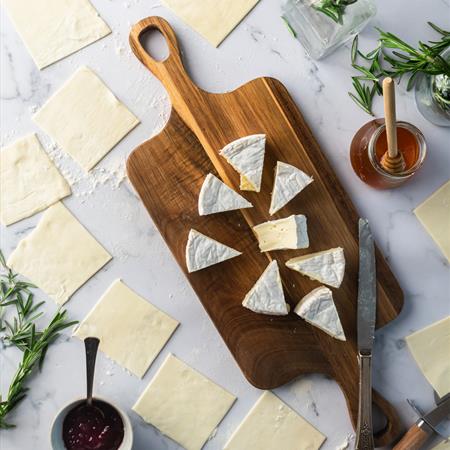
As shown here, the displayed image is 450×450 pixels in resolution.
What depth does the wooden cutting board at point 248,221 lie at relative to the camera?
1.75m

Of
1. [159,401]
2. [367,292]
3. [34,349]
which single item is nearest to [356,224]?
[367,292]

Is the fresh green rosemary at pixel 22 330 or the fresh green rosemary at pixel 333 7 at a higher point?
the fresh green rosemary at pixel 333 7

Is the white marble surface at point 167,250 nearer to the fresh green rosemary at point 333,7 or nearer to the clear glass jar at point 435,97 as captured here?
the clear glass jar at point 435,97

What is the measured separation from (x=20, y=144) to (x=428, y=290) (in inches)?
50.4

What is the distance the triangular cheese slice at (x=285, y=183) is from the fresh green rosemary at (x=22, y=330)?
705 millimetres

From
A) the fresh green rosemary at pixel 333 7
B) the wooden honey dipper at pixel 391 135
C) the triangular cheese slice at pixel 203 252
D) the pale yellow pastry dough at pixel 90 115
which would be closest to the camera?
the wooden honey dipper at pixel 391 135

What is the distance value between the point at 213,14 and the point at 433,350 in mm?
1180

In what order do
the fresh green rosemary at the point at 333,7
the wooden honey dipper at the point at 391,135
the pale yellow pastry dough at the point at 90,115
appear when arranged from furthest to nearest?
the pale yellow pastry dough at the point at 90,115 < the fresh green rosemary at the point at 333,7 < the wooden honey dipper at the point at 391,135

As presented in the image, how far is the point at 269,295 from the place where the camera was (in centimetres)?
172

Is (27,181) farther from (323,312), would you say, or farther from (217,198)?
(323,312)

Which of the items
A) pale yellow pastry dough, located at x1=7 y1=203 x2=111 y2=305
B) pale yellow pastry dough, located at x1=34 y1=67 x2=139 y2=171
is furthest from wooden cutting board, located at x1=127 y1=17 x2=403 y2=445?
pale yellow pastry dough, located at x1=7 y1=203 x2=111 y2=305

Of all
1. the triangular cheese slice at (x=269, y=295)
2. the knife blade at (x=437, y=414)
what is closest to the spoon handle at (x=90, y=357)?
the triangular cheese slice at (x=269, y=295)

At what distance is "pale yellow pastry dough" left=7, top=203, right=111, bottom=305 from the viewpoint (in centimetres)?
183

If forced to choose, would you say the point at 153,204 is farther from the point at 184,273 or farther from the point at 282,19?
the point at 282,19
